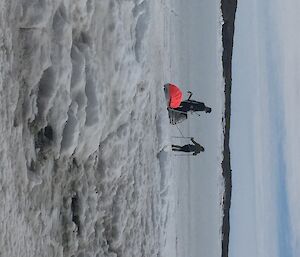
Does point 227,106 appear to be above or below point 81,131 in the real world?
above

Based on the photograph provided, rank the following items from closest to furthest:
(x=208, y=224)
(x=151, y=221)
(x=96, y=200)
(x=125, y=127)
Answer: (x=96, y=200)
(x=125, y=127)
(x=151, y=221)
(x=208, y=224)

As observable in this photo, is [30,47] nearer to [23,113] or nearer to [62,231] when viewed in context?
[23,113]

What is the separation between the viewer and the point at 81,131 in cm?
514

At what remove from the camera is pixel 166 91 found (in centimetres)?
811

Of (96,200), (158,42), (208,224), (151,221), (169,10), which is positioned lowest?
(208,224)

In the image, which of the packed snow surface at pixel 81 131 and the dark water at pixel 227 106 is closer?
the packed snow surface at pixel 81 131

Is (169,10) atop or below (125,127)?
atop

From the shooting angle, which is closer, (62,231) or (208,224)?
(62,231)

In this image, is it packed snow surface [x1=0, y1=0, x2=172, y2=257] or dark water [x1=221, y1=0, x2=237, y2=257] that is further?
dark water [x1=221, y1=0, x2=237, y2=257]

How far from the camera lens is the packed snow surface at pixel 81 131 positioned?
429 centimetres

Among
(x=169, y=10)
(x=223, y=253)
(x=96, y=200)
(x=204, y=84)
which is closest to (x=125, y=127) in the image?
(x=96, y=200)

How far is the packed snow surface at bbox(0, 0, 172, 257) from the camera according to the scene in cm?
429

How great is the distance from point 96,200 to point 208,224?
6152mm

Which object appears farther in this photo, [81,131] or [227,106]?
[227,106]
